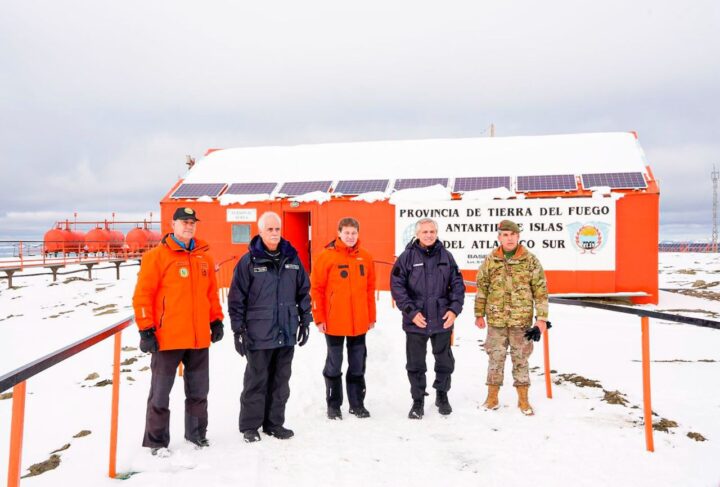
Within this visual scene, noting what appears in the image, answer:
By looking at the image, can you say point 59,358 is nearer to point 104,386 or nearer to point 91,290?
point 104,386

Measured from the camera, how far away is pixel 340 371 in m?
4.62

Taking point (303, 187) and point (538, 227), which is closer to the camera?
point (538, 227)

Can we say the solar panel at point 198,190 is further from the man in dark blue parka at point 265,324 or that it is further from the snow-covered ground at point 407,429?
the man in dark blue parka at point 265,324

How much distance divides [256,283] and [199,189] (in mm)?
11400

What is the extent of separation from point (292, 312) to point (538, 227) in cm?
983

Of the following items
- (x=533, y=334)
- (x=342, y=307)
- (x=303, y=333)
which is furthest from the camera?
(x=342, y=307)

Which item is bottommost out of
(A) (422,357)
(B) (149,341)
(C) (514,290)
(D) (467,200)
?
(A) (422,357)

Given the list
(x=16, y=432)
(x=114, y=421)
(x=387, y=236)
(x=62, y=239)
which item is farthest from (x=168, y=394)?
(x=62, y=239)

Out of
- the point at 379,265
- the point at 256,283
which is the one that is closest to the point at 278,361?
the point at 256,283

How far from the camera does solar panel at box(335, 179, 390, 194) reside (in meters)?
13.6

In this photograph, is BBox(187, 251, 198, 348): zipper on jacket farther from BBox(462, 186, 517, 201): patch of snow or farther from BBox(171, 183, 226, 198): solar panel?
BBox(171, 183, 226, 198): solar panel

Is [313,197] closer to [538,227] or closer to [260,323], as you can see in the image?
[538,227]

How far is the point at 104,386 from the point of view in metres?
A: 6.18

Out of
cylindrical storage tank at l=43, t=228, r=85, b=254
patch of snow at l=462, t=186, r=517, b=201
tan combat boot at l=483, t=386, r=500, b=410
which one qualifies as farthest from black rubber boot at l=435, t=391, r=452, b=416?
cylindrical storage tank at l=43, t=228, r=85, b=254
